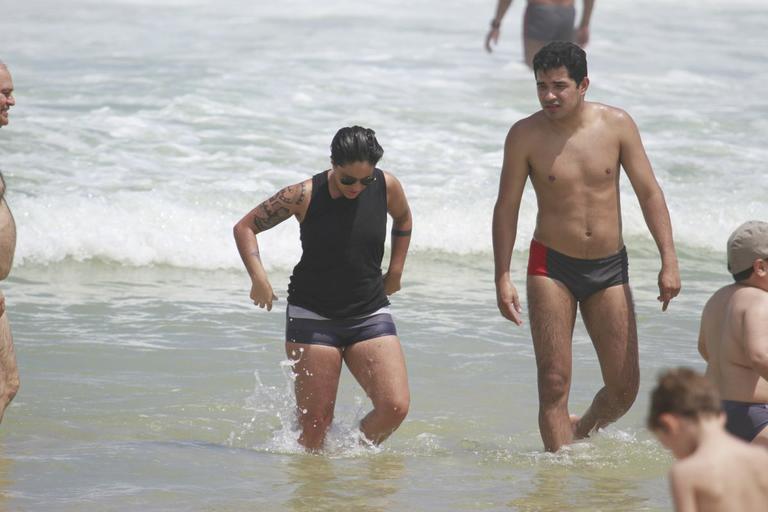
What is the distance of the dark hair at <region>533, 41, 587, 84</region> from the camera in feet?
19.6

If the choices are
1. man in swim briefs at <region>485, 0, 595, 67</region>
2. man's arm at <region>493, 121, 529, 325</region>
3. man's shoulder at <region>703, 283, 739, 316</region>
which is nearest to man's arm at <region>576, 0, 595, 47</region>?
man in swim briefs at <region>485, 0, 595, 67</region>

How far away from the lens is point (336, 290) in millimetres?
6148

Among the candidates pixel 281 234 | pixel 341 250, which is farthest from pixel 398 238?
pixel 281 234

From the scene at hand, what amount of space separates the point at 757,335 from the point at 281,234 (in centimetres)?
755

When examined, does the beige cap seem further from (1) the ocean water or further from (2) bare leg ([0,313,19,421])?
(2) bare leg ([0,313,19,421])

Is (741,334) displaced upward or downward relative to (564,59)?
downward

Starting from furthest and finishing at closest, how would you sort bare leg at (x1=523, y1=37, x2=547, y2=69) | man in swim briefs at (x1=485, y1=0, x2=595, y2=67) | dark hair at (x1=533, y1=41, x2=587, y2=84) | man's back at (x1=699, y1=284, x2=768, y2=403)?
bare leg at (x1=523, y1=37, x2=547, y2=69) → man in swim briefs at (x1=485, y1=0, x2=595, y2=67) → dark hair at (x1=533, y1=41, x2=587, y2=84) → man's back at (x1=699, y1=284, x2=768, y2=403)

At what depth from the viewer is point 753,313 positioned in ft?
15.6

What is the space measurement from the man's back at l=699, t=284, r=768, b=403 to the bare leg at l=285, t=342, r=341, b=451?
1822 millimetres

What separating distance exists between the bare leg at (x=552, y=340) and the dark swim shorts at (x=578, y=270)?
0.12 feet

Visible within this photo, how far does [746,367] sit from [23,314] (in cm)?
581

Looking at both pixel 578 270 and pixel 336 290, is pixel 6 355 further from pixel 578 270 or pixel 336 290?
pixel 578 270

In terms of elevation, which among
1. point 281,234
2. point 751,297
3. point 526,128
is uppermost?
point 526,128

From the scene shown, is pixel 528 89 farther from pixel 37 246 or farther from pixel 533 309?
pixel 533 309
